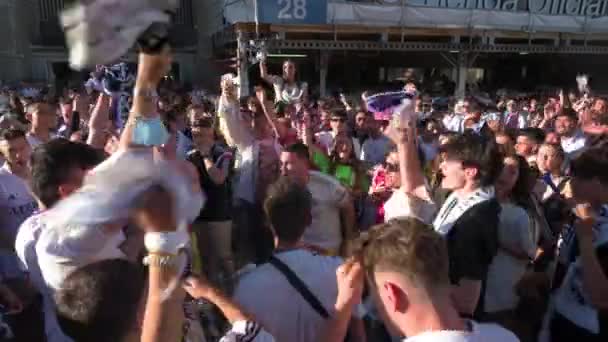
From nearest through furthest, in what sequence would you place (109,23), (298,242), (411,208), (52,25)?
(109,23) < (298,242) < (411,208) < (52,25)

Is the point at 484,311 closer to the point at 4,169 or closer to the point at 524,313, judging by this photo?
the point at 524,313

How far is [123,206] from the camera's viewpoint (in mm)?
1335

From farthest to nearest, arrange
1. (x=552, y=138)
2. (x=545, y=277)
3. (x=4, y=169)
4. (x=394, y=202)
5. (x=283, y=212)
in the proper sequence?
(x=552, y=138) → (x=4, y=169) → (x=545, y=277) → (x=394, y=202) → (x=283, y=212)

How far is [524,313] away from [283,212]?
1450mm

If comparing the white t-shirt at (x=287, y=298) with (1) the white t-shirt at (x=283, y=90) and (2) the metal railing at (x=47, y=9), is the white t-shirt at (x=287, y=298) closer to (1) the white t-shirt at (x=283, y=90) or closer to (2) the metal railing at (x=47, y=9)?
(1) the white t-shirt at (x=283, y=90)

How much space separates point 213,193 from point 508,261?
7.39ft

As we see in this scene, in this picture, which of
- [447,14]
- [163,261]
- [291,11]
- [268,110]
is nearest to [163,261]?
[163,261]

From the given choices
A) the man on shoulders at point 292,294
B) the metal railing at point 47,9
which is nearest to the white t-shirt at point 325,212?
the man on shoulders at point 292,294

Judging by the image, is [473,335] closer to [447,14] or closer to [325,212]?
[325,212]

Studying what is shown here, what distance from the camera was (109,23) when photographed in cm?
130

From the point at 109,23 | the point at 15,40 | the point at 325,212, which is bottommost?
the point at 325,212

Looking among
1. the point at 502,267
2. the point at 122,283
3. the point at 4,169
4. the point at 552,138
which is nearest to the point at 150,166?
the point at 122,283

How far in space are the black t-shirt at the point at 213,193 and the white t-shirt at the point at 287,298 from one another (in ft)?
6.86

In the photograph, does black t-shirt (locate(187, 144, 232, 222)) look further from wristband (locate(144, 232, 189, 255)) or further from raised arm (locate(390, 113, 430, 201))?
wristband (locate(144, 232, 189, 255))
